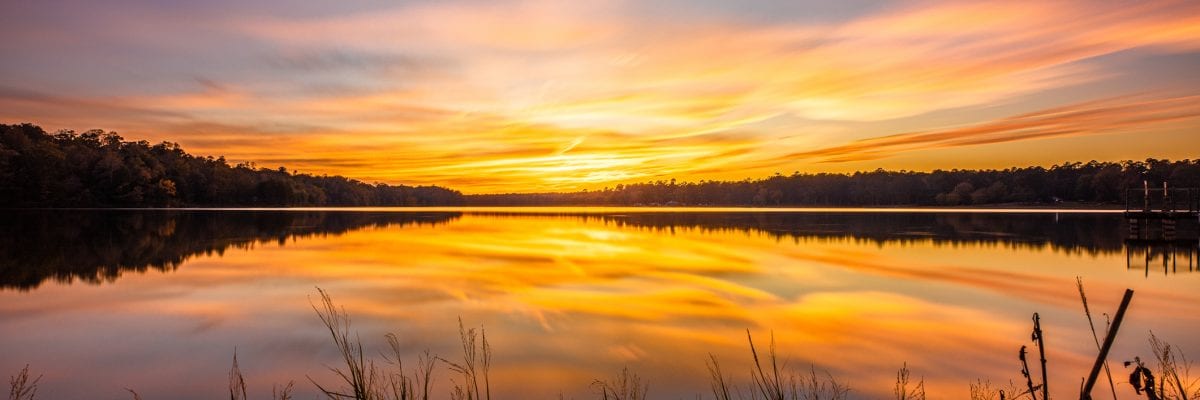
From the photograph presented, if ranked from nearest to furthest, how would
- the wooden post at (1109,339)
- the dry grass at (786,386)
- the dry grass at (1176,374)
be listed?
1. the wooden post at (1109,339)
2. the dry grass at (1176,374)
3. the dry grass at (786,386)

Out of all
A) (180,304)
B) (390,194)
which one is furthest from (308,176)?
(180,304)

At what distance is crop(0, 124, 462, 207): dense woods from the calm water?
8190cm

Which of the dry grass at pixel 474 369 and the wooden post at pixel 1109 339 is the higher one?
the wooden post at pixel 1109 339

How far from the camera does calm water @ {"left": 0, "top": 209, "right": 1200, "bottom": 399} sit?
358 inches

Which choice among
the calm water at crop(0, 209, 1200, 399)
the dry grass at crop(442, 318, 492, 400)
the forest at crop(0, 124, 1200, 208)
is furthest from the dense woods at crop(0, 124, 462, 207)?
the dry grass at crop(442, 318, 492, 400)

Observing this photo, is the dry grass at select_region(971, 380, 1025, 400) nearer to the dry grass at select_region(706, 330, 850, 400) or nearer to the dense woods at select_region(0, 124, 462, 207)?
the dry grass at select_region(706, 330, 850, 400)

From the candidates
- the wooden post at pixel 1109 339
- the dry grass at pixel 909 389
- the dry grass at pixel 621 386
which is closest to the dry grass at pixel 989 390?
the dry grass at pixel 909 389

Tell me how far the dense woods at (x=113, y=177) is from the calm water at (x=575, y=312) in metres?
81.9

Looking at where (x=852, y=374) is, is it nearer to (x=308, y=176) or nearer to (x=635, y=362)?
(x=635, y=362)

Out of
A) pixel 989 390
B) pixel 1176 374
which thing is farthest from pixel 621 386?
pixel 1176 374

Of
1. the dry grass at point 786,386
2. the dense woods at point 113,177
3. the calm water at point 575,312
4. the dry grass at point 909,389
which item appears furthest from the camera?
the dense woods at point 113,177

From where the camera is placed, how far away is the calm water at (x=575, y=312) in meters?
9.10

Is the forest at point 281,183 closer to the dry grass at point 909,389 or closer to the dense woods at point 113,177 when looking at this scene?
the dense woods at point 113,177

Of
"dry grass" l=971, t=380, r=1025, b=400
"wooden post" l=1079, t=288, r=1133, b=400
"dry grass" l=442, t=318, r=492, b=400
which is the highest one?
"wooden post" l=1079, t=288, r=1133, b=400
